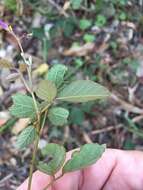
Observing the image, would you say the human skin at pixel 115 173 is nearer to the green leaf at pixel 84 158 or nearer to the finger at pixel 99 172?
the finger at pixel 99 172

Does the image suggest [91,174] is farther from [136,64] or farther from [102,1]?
[102,1]

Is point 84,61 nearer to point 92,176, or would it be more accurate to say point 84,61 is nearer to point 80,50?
point 80,50

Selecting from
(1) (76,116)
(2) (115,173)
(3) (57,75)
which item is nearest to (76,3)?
(1) (76,116)

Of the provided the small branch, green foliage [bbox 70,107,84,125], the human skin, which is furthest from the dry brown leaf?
the human skin

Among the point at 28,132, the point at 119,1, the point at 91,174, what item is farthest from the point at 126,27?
the point at 28,132

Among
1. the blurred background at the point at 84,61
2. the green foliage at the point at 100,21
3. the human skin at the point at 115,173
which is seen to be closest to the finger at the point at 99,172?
the human skin at the point at 115,173

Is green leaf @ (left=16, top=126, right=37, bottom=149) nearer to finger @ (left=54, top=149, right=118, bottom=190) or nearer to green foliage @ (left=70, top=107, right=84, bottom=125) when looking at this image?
finger @ (left=54, top=149, right=118, bottom=190)
